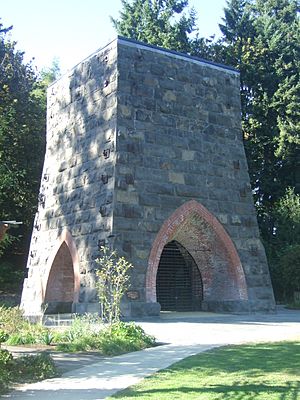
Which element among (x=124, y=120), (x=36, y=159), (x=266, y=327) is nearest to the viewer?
(x=266, y=327)

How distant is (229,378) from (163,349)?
2594mm

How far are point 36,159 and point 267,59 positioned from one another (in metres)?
13.5

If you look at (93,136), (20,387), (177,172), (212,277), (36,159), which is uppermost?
Result: (36,159)

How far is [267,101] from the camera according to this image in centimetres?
2694

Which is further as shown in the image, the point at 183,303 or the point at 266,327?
the point at 183,303

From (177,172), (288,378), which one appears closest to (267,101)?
(177,172)

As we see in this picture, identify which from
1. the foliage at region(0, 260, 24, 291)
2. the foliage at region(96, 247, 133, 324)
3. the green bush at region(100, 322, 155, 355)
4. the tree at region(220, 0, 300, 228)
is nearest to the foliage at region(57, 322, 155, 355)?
the green bush at region(100, 322, 155, 355)

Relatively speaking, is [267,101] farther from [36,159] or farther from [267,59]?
[36,159]

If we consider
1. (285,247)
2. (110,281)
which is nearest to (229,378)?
(110,281)

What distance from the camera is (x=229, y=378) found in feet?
19.8

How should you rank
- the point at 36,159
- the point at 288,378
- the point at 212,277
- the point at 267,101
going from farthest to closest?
Result: the point at 267,101, the point at 36,159, the point at 212,277, the point at 288,378

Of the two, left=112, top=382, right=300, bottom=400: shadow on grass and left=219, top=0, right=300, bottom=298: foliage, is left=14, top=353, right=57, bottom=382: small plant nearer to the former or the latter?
left=112, top=382, right=300, bottom=400: shadow on grass

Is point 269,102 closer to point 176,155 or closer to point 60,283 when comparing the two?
point 176,155

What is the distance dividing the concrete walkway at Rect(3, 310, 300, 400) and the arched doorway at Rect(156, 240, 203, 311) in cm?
221
